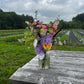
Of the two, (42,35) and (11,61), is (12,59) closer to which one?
(11,61)

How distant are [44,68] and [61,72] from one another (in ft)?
0.86

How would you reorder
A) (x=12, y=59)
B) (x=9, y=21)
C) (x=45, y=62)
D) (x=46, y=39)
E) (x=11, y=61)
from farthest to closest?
1. (x=9, y=21)
2. (x=12, y=59)
3. (x=11, y=61)
4. (x=45, y=62)
5. (x=46, y=39)

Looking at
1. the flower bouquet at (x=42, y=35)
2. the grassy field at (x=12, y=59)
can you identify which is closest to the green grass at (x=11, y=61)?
the grassy field at (x=12, y=59)

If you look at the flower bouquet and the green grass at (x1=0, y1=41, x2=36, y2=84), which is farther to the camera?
the green grass at (x1=0, y1=41, x2=36, y2=84)

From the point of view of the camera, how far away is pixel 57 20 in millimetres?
1320

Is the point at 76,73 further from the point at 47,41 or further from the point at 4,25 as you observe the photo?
the point at 4,25

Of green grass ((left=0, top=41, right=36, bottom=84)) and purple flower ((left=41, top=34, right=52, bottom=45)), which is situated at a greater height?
purple flower ((left=41, top=34, right=52, bottom=45))

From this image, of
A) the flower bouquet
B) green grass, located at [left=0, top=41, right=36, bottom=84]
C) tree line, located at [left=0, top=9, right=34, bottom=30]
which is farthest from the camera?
tree line, located at [left=0, top=9, right=34, bottom=30]

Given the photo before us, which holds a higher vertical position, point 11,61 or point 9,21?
point 9,21

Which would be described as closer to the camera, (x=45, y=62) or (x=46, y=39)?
(x=46, y=39)

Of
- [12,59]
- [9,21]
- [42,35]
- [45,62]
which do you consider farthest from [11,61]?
[9,21]

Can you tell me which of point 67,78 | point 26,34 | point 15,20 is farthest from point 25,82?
point 15,20

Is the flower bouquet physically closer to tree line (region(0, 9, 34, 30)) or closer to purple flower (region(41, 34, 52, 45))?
purple flower (region(41, 34, 52, 45))

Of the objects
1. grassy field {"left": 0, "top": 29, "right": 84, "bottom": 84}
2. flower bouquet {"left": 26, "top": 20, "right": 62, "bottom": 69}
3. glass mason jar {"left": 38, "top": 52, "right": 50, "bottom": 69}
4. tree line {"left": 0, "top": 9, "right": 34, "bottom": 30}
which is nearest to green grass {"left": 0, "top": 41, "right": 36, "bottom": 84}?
grassy field {"left": 0, "top": 29, "right": 84, "bottom": 84}
